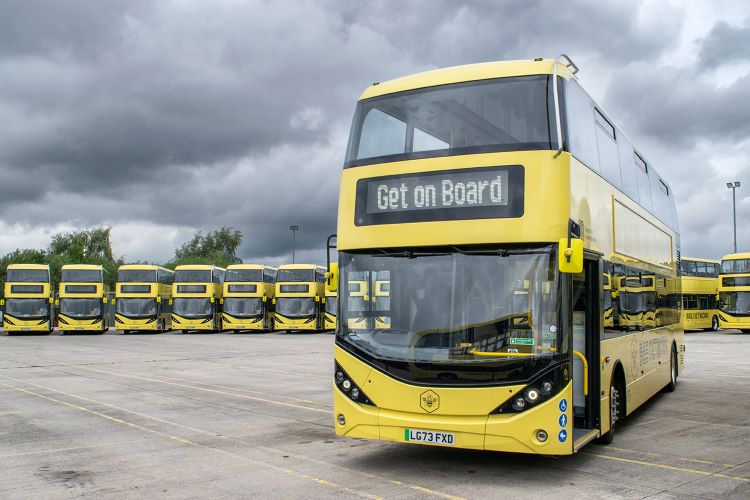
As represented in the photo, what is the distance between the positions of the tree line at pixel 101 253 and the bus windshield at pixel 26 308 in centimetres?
5662

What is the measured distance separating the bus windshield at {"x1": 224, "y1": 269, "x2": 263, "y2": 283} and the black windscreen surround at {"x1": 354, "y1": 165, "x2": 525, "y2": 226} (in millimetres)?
37262

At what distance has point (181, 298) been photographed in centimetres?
4531

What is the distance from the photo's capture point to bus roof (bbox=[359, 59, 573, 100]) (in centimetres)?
820

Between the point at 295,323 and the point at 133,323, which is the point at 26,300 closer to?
the point at 133,323

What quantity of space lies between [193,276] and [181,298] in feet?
5.02

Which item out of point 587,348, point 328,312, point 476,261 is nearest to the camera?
point 476,261

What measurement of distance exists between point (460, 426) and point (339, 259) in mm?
2233

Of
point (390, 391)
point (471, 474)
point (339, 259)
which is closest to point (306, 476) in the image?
point (390, 391)

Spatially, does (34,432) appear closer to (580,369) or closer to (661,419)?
(580,369)

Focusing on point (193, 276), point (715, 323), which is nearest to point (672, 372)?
point (193, 276)

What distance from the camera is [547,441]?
7.27 metres

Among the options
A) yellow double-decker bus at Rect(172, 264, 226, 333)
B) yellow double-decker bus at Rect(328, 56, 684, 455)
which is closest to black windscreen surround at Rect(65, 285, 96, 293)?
yellow double-decker bus at Rect(172, 264, 226, 333)

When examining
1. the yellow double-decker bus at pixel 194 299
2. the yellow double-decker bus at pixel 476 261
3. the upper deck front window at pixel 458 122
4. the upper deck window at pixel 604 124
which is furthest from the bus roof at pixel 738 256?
the upper deck front window at pixel 458 122

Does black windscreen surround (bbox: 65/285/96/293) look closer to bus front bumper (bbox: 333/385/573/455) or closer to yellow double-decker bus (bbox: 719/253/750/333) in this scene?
yellow double-decker bus (bbox: 719/253/750/333)
